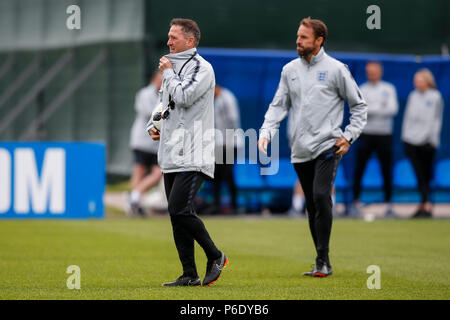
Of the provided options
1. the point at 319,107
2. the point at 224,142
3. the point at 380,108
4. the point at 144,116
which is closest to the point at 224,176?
the point at 224,142

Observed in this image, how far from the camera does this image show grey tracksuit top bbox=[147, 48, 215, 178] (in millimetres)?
7477

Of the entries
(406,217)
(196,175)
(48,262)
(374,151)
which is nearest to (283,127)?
(374,151)

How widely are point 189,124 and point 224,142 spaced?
8.78 m

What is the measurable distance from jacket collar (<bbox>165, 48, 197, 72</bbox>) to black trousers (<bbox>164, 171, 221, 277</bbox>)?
88 cm

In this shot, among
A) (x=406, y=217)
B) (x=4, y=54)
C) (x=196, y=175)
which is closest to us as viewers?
(x=196, y=175)

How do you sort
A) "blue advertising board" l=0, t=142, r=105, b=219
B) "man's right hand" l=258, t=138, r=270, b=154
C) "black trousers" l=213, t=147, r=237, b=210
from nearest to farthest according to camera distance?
"man's right hand" l=258, t=138, r=270, b=154
"blue advertising board" l=0, t=142, r=105, b=219
"black trousers" l=213, t=147, r=237, b=210

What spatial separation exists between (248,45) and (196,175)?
1295 cm

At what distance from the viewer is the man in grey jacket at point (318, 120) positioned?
336 inches

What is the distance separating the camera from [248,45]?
2022cm

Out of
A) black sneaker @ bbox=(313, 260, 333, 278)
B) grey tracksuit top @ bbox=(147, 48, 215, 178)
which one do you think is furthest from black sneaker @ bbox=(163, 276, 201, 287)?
black sneaker @ bbox=(313, 260, 333, 278)

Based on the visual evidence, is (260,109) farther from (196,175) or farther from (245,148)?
(196,175)

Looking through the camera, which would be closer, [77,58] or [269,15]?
[269,15]

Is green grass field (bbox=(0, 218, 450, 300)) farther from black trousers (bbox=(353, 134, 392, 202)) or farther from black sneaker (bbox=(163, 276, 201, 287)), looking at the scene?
black trousers (bbox=(353, 134, 392, 202))

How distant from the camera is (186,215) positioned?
754 centimetres
